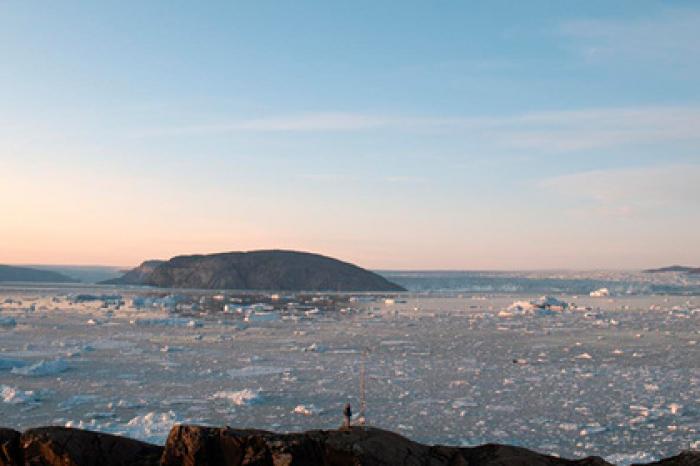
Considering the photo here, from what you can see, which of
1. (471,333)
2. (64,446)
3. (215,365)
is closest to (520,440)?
(64,446)

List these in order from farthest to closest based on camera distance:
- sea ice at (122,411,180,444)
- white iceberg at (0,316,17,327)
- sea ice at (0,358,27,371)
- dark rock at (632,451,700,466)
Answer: white iceberg at (0,316,17,327), sea ice at (0,358,27,371), sea ice at (122,411,180,444), dark rock at (632,451,700,466)

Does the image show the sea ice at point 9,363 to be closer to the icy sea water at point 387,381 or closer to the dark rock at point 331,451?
the icy sea water at point 387,381

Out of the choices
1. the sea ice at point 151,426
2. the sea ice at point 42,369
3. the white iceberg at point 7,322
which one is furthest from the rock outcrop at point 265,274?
the sea ice at point 151,426

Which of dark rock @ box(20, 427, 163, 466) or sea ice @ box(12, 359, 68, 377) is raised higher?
dark rock @ box(20, 427, 163, 466)

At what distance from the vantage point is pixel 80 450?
204 inches

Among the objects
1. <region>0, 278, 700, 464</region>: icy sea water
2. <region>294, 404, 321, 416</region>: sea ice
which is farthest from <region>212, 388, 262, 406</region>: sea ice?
<region>294, 404, 321, 416</region>: sea ice

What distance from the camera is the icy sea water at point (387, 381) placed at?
9.98 m

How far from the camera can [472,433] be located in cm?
962

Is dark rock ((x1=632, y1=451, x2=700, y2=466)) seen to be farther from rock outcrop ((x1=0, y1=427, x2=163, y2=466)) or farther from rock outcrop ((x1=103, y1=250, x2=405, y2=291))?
rock outcrop ((x1=103, y1=250, x2=405, y2=291))

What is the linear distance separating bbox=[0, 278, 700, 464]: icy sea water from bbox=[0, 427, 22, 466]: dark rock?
12.0 feet

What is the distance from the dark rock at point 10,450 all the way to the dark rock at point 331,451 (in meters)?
1.35

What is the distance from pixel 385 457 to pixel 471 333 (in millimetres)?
20678

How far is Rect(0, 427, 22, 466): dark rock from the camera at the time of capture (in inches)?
209

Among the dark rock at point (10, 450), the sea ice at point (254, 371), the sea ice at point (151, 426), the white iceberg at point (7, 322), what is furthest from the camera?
the white iceberg at point (7, 322)
